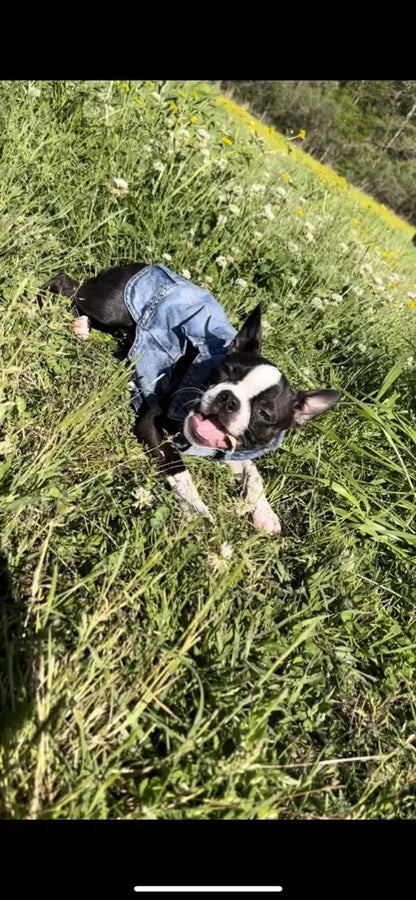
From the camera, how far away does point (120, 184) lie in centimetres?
355

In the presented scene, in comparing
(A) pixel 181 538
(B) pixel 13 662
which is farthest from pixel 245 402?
(B) pixel 13 662

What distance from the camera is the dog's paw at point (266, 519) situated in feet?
9.08

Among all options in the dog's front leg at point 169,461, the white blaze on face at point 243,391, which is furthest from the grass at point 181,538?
the white blaze on face at point 243,391

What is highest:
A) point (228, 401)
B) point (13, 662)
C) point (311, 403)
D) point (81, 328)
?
point (311, 403)

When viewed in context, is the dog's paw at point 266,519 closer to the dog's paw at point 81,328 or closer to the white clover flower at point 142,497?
the white clover flower at point 142,497

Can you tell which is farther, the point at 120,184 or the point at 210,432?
the point at 120,184

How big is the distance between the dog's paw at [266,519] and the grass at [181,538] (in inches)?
3.2

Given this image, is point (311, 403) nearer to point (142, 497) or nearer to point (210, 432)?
point (210, 432)

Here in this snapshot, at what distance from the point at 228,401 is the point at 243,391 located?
0.09 metres
